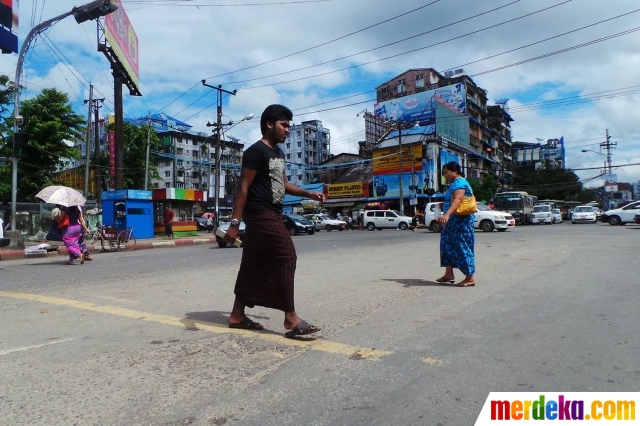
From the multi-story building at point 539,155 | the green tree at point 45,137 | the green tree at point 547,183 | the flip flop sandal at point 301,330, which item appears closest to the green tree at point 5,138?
the green tree at point 45,137

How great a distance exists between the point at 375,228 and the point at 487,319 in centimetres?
3101

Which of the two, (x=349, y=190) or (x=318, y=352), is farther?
(x=349, y=190)

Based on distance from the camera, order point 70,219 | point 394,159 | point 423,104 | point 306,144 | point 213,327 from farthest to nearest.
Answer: point 306,144
point 423,104
point 394,159
point 70,219
point 213,327

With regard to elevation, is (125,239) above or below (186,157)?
below

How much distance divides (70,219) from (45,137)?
635 inches

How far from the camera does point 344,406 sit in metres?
2.62

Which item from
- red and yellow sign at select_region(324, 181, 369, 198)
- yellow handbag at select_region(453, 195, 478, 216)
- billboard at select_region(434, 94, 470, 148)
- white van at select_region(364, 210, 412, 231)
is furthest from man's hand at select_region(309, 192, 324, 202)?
billboard at select_region(434, 94, 470, 148)

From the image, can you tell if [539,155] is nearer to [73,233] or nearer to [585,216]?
[585,216]

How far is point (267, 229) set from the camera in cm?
389

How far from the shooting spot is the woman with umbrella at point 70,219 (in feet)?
35.2

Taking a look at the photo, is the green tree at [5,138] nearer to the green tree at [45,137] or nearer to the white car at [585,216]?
the green tree at [45,137]

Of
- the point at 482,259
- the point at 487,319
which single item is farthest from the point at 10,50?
the point at 487,319

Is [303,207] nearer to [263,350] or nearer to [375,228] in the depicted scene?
[375,228]

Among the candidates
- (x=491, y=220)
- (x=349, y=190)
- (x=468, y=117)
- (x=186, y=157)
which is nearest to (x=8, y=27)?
(x=491, y=220)
